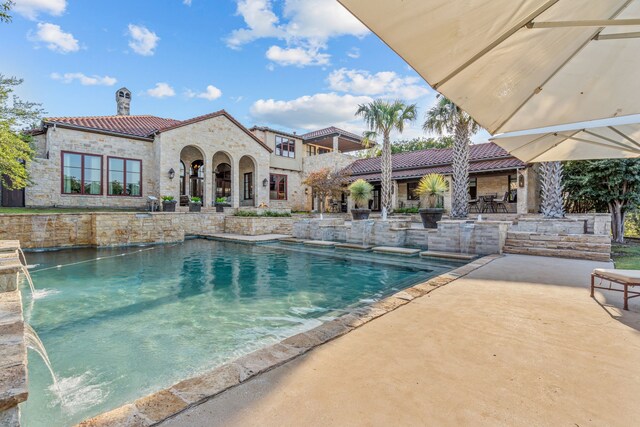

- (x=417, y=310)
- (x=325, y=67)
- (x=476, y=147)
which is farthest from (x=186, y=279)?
(x=476, y=147)

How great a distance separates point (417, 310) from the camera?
140 inches

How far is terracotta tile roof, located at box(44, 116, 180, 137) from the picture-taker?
14438 mm

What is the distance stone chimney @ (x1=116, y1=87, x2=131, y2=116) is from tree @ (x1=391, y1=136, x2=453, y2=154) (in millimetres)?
26259

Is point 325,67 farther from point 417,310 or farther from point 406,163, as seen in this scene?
point 417,310

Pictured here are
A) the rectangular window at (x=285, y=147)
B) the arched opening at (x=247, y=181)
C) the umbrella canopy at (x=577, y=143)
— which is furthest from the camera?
the rectangular window at (x=285, y=147)

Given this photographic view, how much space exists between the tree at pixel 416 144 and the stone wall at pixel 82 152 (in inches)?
1029

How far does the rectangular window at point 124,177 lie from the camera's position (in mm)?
15445

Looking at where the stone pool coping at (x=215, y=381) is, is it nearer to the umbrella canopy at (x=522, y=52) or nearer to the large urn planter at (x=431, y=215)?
the umbrella canopy at (x=522, y=52)

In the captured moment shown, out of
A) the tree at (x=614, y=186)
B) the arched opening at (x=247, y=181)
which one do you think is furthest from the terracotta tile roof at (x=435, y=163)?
the arched opening at (x=247, y=181)

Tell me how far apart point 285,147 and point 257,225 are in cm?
959

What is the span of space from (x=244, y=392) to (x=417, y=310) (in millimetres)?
2333

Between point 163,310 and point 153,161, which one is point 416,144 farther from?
point 163,310

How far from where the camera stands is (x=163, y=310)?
4.65 meters

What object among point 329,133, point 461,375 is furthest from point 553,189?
point 329,133
